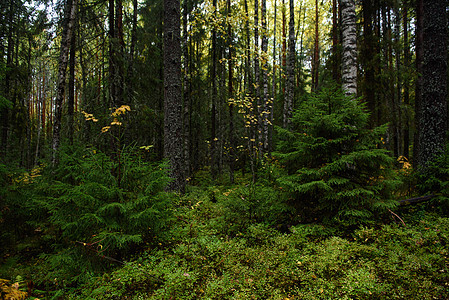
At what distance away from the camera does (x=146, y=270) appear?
3.21 metres

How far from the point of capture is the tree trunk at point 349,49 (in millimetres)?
5340

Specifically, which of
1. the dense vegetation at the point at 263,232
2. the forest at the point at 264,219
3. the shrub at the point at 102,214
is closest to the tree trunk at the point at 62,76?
the forest at the point at 264,219

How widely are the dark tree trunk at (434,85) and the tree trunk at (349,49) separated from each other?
1.76 m

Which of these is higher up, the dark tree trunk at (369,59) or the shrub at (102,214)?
the dark tree trunk at (369,59)

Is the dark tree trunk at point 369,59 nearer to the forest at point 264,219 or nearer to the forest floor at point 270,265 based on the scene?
the forest at point 264,219

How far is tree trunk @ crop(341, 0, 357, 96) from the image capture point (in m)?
5.34

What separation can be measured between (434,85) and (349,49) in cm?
218

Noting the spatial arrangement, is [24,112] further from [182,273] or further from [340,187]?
[340,187]

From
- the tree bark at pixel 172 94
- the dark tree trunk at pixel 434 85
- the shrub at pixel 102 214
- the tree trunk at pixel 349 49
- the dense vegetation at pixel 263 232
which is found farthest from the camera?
the tree bark at pixel 172 94

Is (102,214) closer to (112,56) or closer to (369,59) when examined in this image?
(112,56)

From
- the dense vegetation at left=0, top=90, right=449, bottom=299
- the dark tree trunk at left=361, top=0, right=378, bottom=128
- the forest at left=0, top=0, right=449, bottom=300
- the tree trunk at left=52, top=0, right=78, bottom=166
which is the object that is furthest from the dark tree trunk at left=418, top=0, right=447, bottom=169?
the tree trunk at left=52, top=0, right=78, bottom=166

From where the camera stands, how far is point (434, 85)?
17.2 ft

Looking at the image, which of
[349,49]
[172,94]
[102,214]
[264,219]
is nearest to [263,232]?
[264,219]

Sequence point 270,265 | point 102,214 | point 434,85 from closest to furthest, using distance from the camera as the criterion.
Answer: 1. point 270,265
2. point 102,214
3. point 434,85
